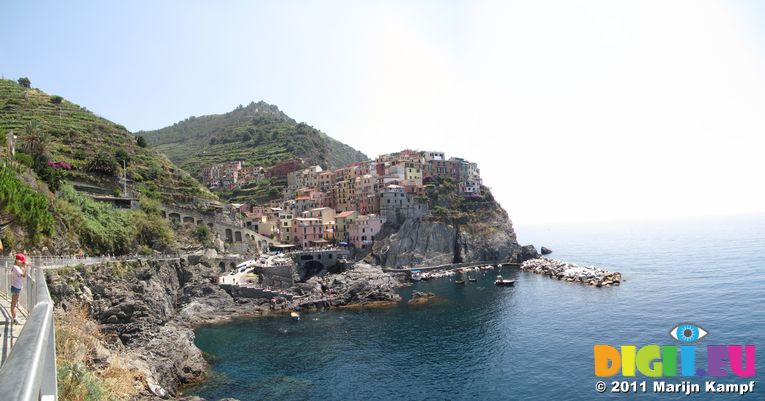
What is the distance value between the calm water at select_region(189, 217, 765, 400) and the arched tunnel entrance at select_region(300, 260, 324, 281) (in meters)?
21.8

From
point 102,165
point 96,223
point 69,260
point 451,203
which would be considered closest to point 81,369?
point 69,260

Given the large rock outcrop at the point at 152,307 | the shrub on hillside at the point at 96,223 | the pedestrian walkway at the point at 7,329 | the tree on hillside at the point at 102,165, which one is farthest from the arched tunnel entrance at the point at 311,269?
the pedestrian walkway at the point at 7,329

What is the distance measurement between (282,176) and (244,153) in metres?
32.8

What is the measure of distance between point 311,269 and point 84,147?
45.3m

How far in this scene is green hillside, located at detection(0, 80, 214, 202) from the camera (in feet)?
226

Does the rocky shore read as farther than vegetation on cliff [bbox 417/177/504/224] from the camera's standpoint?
No

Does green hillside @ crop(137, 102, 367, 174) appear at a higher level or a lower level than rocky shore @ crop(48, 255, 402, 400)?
higher

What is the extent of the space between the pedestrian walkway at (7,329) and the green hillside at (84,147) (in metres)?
56.3

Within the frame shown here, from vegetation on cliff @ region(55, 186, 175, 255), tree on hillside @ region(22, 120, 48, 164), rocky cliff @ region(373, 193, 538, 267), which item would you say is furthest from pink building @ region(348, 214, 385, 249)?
tree on hillside @ region(22, 120, 48, 164)

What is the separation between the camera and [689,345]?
39375 mm

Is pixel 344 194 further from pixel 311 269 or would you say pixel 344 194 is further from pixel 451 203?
pixel 311 269

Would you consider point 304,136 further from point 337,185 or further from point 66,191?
point 66,191

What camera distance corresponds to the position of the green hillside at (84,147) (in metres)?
69.0

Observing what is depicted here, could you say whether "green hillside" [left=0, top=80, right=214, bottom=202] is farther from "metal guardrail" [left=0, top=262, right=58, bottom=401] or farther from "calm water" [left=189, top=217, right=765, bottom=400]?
"metal guardrail" [left=0, top=262, right=58, bottom=401]
